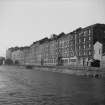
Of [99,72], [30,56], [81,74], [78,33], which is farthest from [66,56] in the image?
[30,56]

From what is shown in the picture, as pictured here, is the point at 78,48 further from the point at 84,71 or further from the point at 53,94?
the point at 53,94

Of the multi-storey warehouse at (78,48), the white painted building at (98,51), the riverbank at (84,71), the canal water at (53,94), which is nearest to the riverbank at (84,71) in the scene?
the riverbank at (84,71)

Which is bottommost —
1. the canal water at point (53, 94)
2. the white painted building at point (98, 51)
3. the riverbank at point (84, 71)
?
the canal water at point (53, 94)

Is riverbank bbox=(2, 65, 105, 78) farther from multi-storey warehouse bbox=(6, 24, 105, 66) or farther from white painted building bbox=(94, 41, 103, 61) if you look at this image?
white painted building bbox=(94, 41, 103, 61)

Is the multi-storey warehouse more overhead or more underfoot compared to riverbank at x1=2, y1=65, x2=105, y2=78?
more overhead

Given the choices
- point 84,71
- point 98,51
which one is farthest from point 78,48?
point 84,71

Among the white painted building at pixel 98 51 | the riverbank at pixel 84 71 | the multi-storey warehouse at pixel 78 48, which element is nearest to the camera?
the riverbank at pixel 84 71

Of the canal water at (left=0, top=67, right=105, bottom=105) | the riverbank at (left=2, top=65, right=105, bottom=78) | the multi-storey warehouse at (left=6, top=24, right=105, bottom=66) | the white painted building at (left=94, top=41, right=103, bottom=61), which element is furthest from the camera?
the multi-storey warehouse at (left=6, top=24, right=105, bottom=66)

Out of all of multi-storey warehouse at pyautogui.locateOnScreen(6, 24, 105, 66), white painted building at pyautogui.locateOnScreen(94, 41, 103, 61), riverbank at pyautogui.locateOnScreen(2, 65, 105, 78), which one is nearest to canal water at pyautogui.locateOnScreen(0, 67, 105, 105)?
riverbank at pyautogui.locateOnScreen(2, 65, 105, 78)

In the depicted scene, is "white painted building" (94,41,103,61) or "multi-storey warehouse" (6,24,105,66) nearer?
"white painted building" (94,41,103,61)

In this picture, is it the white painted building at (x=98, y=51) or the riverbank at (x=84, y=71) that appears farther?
the white painted building at (x=98, y=51)

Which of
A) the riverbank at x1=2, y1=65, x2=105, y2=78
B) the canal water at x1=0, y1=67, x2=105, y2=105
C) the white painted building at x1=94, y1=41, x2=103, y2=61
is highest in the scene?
the white painted building at x1=94, y1=41, x2=103, y2=61

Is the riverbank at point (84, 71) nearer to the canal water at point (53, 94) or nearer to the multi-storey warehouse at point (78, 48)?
the multi-storey warehouse at point (78, 48)

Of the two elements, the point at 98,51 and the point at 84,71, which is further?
the point at 98,51
